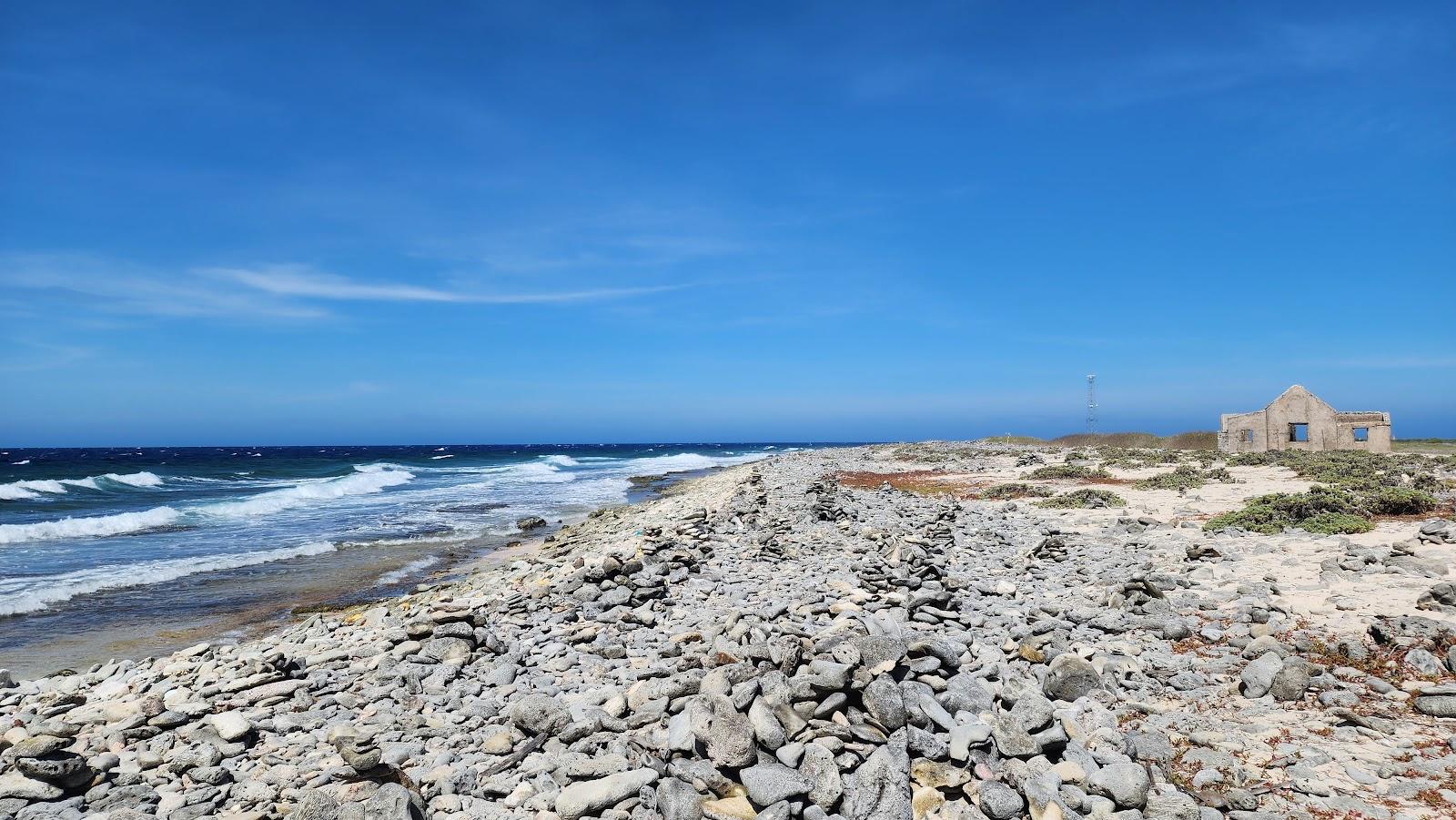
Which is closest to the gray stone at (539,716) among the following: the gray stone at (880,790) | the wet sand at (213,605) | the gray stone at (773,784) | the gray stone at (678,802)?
the gray stone at (678,802)

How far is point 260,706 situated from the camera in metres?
6.64

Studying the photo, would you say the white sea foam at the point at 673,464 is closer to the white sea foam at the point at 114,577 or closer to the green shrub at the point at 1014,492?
the green shrub at the point at 1014,492

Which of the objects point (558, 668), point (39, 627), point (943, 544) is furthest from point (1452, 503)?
point (39, 627)

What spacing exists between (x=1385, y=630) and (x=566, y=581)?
29.7 feet

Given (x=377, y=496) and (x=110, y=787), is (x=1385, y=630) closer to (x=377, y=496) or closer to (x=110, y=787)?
(x=110, y=787)

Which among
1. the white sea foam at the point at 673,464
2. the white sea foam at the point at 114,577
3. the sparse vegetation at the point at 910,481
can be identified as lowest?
the white sea foam at the point at 114,577

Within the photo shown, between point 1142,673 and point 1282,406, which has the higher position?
point 1282,406

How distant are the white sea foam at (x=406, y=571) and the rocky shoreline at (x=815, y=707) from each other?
587 centimetres

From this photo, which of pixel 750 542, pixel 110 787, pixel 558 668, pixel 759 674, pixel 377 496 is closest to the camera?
pixel 110 787

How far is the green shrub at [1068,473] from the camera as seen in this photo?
26.6m

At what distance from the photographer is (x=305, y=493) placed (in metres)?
37.8

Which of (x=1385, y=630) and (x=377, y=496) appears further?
(x=377, y=496)

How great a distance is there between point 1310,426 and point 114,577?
145 ft

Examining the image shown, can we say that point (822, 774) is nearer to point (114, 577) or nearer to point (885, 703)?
point (885, 703)
